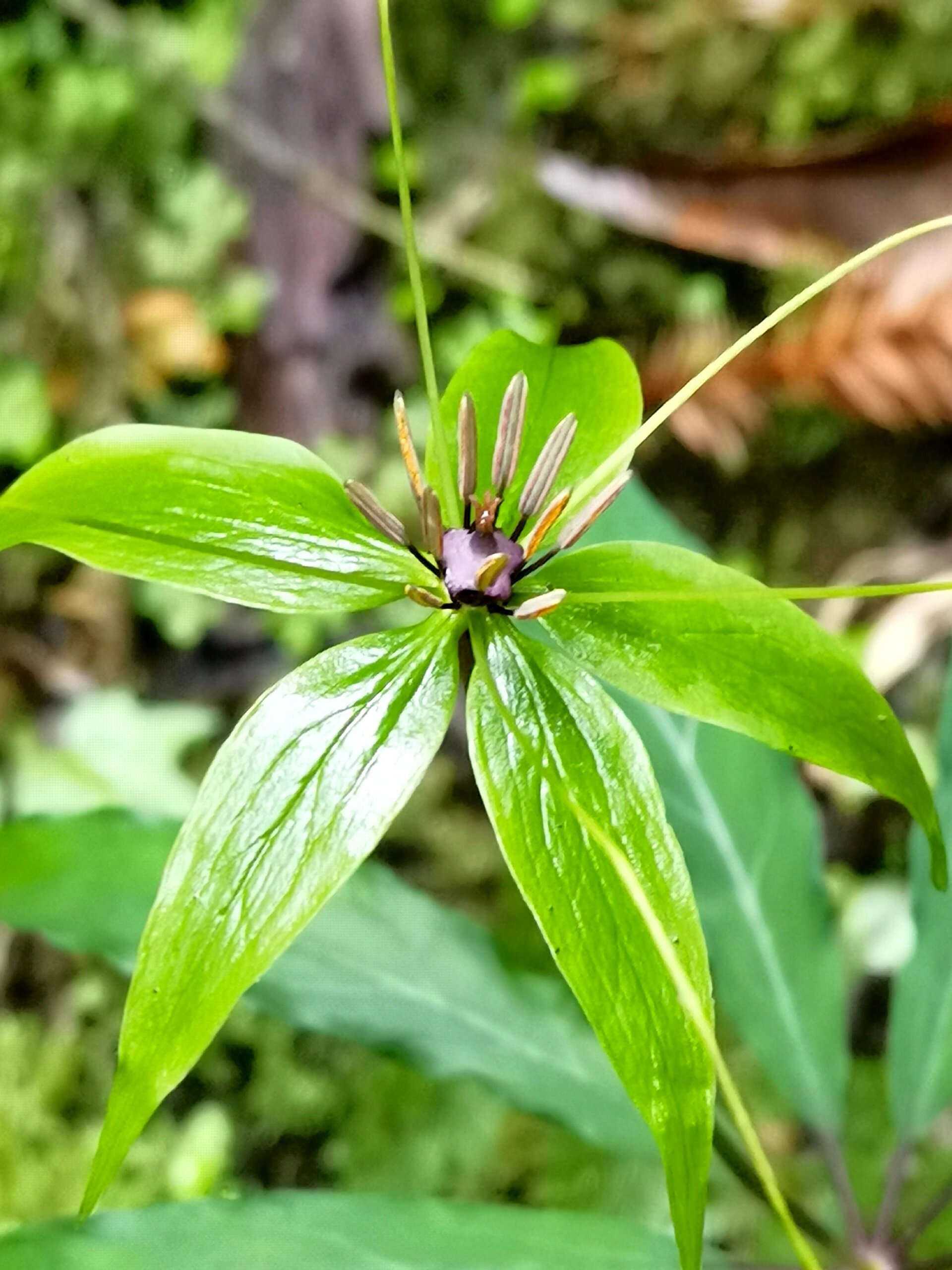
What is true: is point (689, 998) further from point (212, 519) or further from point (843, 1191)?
point (843, 1191)

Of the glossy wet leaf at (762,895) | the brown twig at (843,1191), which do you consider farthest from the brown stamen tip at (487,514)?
the brown twig at (843,1191)

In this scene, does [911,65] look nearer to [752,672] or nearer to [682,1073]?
[752,672]

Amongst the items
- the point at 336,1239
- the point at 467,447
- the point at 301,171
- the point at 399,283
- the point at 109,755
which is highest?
the point at 301,171

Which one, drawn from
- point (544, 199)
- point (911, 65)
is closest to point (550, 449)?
point (544, 199)

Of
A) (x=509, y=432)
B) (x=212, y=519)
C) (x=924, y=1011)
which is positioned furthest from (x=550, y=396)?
(x=924, y=1011)

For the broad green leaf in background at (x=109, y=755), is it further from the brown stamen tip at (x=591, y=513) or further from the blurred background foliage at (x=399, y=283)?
the brown stamen tip at (x=591, y=513)

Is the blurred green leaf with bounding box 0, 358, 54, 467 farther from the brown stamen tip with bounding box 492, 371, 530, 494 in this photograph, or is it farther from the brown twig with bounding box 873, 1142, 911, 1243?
the brown twig with bounding box 873, 1142, 911, 1243

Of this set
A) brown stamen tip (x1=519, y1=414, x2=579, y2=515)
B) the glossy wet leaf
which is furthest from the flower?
the glossy wet leaf
